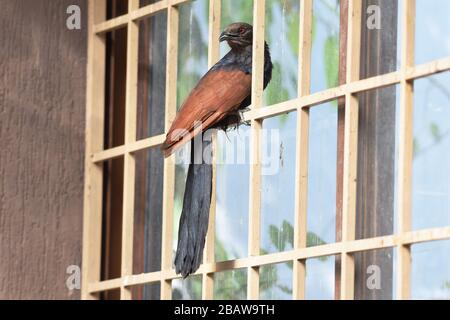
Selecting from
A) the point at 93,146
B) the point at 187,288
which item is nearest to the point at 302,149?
the point at 187,288

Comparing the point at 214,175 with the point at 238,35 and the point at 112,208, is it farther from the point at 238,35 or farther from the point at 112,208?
the point at 112,208

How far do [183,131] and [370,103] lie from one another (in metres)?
0.64

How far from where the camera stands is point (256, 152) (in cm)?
432

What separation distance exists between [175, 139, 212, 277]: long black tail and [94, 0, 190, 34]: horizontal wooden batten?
1.67ft

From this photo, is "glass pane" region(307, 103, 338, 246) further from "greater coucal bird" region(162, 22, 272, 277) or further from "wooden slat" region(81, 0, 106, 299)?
"wooden slat" region(81, 0, 106, 299)

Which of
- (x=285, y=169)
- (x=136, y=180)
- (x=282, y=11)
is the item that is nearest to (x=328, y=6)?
(x=282, y=11)

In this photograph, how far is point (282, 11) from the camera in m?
4.52

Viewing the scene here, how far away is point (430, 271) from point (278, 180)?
2.24ft

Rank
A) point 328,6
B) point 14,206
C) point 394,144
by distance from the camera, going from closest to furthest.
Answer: point 394,144 < point 328,6 < point 14,206

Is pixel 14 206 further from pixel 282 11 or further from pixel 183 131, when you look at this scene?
pixel 282 11

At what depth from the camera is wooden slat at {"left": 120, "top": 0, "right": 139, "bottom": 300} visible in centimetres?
482

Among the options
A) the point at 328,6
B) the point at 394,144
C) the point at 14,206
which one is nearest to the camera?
the point at 394,144

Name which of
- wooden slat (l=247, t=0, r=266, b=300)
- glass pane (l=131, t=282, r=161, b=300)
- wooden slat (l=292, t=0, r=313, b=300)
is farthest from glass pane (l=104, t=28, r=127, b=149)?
wooden slat (l=292, t=0, r=313, b=300)

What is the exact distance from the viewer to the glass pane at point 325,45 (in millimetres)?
4289
